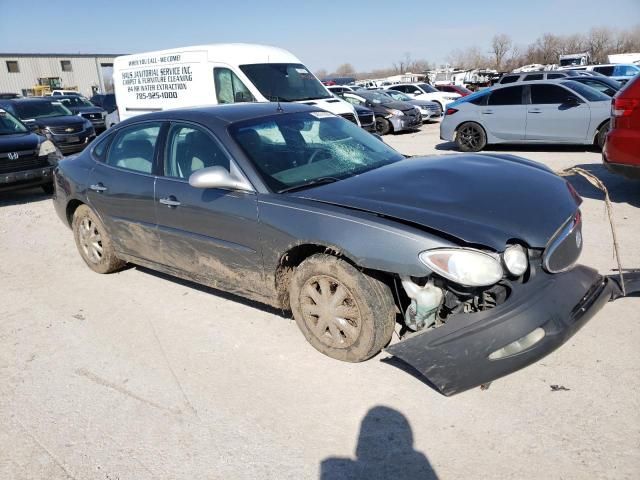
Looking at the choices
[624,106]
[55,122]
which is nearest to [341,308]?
[624,106]

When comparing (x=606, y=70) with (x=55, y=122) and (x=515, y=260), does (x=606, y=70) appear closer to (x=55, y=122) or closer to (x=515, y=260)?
(x=55, y=122)

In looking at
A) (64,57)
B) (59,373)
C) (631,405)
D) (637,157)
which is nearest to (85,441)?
(59,373)

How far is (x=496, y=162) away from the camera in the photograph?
381cm

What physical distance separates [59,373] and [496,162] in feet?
11.1

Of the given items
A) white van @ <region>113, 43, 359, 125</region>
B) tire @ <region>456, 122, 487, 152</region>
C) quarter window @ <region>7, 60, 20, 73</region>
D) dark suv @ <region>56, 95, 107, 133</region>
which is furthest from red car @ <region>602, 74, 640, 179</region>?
quarter window @ <region>7, 60, 20, 73</region>

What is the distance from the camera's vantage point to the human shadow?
7.95 ft

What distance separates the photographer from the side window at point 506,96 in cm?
1077

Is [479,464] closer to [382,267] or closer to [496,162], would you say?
[382,267]

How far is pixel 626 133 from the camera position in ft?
19.7

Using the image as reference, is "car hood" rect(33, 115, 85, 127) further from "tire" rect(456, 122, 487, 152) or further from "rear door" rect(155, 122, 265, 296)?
"rear door" rect(155, 122, 265, 296)

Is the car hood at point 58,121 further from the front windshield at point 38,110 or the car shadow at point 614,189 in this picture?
the car shadow at point 614,189

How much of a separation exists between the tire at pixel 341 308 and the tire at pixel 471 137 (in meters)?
9.11

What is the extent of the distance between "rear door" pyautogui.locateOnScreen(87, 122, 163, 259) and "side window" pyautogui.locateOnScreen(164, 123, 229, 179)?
179mm

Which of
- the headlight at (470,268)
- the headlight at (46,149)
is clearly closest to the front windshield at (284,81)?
the headlight at (46,149)
